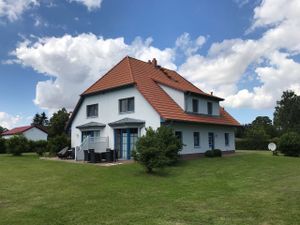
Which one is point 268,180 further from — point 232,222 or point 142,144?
point 232,222

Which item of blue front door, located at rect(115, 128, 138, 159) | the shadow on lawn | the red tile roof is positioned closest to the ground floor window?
blue front door, located at rect(115, 128, 138, 159)

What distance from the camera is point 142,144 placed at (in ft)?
52.2

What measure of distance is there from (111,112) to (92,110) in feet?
9.52

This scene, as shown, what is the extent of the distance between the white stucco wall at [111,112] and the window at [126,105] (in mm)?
262

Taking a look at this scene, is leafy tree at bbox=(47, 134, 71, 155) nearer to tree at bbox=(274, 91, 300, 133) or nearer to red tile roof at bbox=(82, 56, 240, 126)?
red tile roof at bbox=(82, 56, 240, 126)

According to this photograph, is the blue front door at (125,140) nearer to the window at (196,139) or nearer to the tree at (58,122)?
the window at (196,139)

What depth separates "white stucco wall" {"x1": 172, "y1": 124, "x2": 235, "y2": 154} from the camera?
2408cm

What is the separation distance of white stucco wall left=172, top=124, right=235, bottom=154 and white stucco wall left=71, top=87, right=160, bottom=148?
2.00m

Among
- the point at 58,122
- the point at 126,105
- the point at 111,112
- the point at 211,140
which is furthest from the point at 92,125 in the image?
the point at 58,122

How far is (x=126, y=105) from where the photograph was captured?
25078 millimetres

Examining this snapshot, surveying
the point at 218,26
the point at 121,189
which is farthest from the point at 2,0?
the point at 218,26

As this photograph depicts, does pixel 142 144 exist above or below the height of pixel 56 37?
below

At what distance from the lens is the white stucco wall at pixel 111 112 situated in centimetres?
2294

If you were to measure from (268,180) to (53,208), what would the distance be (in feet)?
29.7
